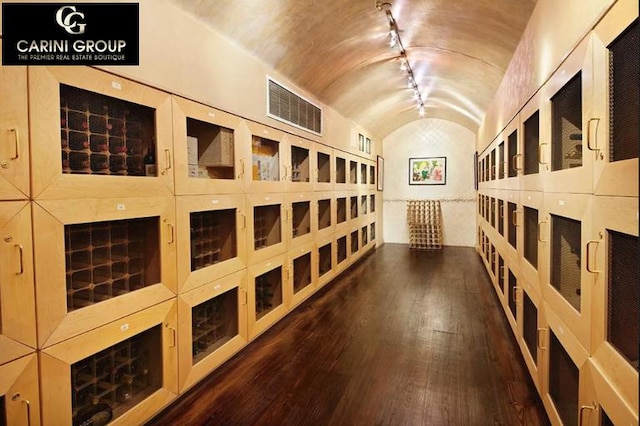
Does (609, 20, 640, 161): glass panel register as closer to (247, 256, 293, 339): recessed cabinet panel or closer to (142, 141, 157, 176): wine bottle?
(142, 141, 157, 176): wine bottle

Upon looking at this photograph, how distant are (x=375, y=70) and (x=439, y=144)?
4.33m

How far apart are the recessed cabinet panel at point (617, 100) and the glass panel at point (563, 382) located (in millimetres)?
904

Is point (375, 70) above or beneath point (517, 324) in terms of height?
above

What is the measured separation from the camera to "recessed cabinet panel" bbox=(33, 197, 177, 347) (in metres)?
1.57

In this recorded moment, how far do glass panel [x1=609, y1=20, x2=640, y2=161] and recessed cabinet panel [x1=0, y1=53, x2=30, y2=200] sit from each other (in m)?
2.15

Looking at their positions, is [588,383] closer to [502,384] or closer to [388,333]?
[502,384]

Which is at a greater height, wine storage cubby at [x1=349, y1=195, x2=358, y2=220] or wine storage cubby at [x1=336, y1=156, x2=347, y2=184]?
wine storage cubby at [x1=336, y1=156, x2=347, y2=184]

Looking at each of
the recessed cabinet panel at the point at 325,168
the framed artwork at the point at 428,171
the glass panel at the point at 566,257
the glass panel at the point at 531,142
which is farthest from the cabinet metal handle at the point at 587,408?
the framed artwork at the point at 428,171

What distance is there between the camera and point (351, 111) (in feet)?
19.5

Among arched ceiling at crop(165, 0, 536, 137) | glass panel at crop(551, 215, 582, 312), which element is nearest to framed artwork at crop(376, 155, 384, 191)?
arched ceiling at crop(165, 0, 536, 137)

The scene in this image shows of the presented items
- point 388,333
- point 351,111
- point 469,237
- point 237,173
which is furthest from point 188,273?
point 469,237

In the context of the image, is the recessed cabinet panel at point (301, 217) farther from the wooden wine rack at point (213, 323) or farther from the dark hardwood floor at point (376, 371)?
the wooden wine rack at point (213, 323)

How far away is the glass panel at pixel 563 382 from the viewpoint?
1681mm

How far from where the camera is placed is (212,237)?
111 inches
